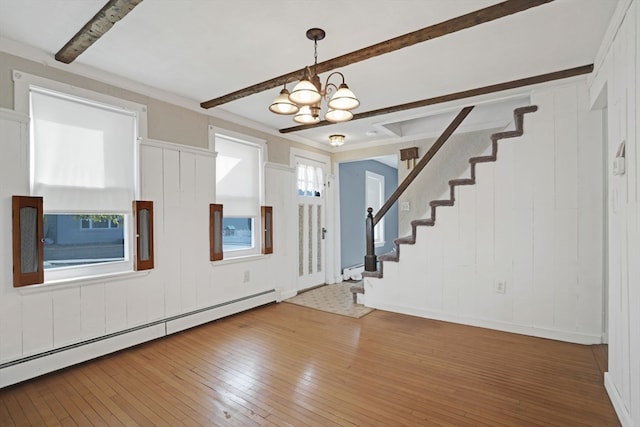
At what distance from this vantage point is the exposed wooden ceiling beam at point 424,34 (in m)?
1.95

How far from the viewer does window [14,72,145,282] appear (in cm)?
256

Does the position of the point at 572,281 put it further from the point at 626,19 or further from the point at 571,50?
the point at 626,19

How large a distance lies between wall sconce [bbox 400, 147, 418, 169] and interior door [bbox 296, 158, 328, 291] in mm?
1452

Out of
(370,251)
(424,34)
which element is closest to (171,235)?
(370,251)

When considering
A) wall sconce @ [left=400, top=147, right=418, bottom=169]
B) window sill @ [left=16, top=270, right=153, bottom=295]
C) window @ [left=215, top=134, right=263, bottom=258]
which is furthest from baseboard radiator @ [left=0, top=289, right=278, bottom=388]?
wall sconce @ [left=400, top=147, right=418, bottom=169]

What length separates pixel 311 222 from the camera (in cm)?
552

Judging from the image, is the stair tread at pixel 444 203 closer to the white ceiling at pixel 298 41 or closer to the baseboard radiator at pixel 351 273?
the white ceiling at pixel 298 41

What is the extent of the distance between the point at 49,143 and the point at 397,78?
3053 millimetres

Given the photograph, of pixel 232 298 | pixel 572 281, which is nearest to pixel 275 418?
pixel 232 298

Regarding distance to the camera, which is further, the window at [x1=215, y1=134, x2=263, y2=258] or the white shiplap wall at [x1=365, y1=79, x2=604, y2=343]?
the window at [x1=215, y1=134, x2=263, y2=258]

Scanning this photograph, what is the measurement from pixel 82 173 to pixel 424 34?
2.98 meters

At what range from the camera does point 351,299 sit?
4.77 meters

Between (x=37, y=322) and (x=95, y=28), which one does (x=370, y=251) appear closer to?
(x=37, y=322)

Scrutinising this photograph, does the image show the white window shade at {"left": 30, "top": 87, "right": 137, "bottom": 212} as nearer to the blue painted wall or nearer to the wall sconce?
the wall sconce
